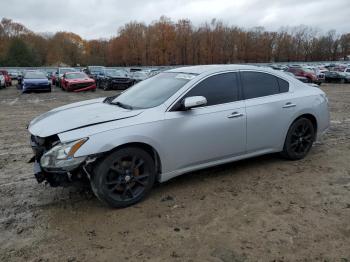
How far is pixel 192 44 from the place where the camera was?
10569 cm

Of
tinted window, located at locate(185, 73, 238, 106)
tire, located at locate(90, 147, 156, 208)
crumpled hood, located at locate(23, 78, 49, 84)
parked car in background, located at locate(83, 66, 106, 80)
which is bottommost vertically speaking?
tire, located at locate(90, 147, 156, 208)

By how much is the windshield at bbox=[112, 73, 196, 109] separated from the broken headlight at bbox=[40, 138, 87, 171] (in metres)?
1.07

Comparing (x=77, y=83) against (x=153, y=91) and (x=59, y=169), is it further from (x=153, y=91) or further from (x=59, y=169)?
(x=59, y=169)

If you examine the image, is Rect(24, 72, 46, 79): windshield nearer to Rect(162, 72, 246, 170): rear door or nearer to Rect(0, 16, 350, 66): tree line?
Rect(162, 72, 246, 170): rear door

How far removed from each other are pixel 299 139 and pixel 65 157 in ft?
12.3

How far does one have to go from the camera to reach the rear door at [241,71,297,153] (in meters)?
4.60

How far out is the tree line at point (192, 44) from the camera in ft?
338

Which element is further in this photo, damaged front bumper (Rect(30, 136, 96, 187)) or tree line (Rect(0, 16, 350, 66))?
tree line (Rect(0, 16, 350, 66))

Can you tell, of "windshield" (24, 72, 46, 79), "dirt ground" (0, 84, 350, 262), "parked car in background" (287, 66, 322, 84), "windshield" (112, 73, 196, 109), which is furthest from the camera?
"parked car in background" (287, 66, 322, 84)

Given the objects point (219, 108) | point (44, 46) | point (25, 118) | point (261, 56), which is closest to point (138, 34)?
point (44, 46)

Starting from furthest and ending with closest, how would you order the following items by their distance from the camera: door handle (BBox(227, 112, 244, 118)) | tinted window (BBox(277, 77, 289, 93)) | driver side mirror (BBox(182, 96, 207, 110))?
tinted window (BBox(277, 77, 289, 93)) < door handle (BBox(227, 112, 244, 118)) < driver side mirror (BBox(182, 96, 207, 110))

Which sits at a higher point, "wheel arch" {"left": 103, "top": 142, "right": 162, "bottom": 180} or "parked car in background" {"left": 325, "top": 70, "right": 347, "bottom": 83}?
"parked car in background" {"left": 325, "top": 70, "right": 347, "bottom": 83}

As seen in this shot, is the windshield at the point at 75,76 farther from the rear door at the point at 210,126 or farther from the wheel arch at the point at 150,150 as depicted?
the wheel arch at the point at 150,150

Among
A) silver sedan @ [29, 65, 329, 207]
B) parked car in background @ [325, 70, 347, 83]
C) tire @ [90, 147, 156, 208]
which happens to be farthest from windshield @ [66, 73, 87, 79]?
parked car in background @ [325, 70, 347, 83]
